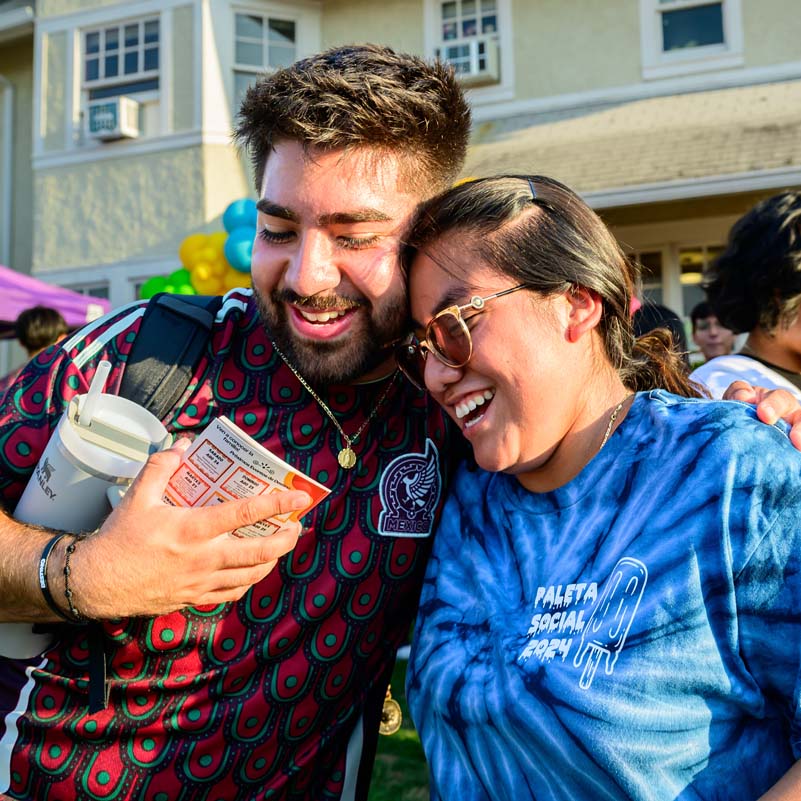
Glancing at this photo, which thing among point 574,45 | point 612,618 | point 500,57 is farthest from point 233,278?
point 612,618

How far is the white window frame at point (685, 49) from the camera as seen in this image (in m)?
9.57

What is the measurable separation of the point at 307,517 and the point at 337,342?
1.39 feet

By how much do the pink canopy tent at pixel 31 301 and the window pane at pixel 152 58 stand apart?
4442 millimetres

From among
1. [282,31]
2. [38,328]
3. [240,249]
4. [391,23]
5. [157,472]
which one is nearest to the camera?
[157,472]

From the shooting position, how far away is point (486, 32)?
1075 centimetres

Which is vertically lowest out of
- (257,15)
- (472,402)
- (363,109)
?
(472,402)

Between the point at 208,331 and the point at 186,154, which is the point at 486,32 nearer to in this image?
the point at 186,154

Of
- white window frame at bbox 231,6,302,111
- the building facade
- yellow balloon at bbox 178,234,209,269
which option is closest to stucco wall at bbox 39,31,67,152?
the building facade

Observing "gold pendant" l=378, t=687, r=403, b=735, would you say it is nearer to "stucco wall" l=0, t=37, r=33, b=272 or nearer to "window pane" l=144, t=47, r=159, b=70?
"window pane" l=144, t=47, r=159, b=70

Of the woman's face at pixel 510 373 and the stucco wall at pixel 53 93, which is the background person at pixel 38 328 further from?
the stucco wall at pixel 53 93

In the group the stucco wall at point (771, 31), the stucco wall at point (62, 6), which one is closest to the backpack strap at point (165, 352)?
the stucco wall at point (771, 31)

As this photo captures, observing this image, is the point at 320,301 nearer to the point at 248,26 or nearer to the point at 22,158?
the point at 248,26

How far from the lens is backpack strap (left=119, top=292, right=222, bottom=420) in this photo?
6.47ft

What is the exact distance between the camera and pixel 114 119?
36.7 feet
